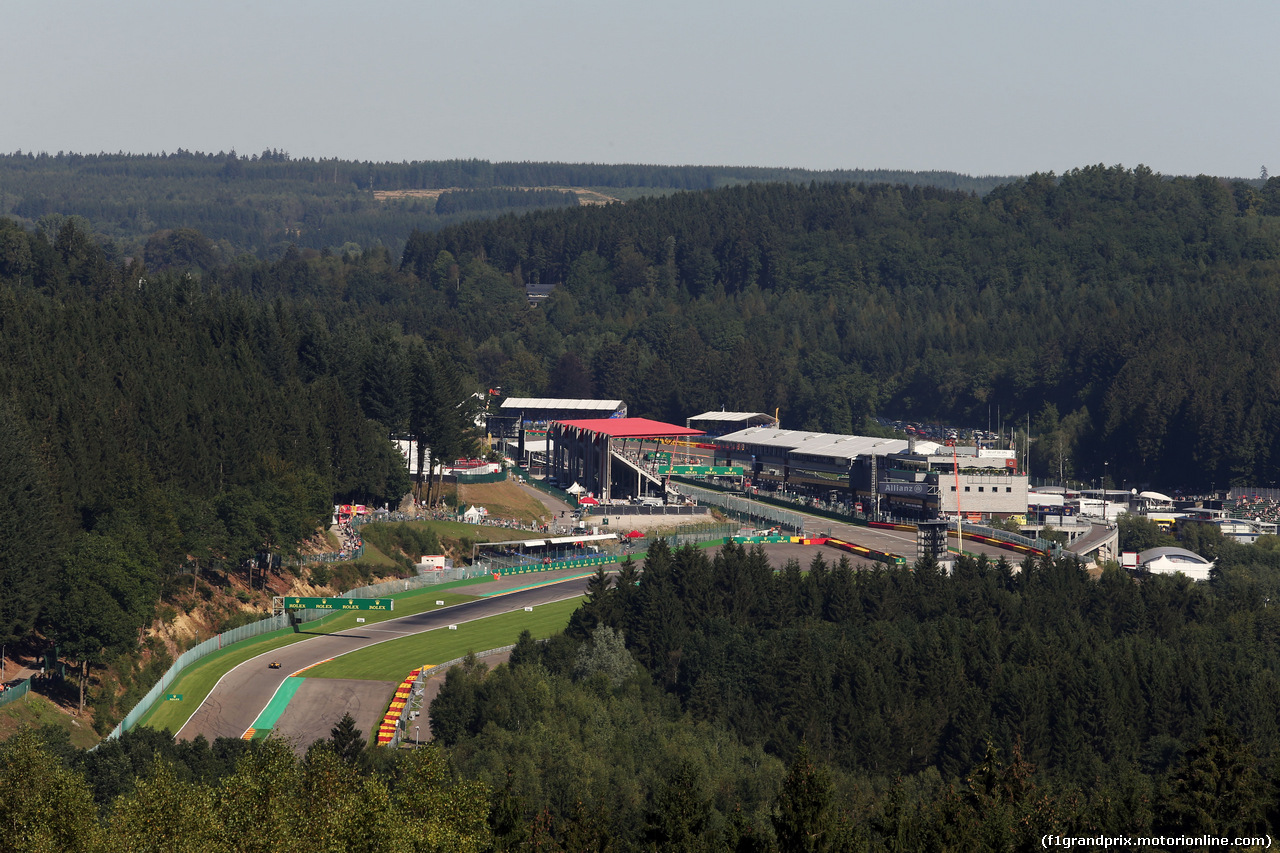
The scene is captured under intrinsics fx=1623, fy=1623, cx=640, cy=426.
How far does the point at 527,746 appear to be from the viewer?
2542 inches

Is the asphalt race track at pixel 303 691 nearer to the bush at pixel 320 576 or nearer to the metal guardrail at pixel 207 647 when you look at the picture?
the metal guardrail at pixel 207 647

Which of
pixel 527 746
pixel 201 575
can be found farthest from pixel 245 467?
pixel 527 746

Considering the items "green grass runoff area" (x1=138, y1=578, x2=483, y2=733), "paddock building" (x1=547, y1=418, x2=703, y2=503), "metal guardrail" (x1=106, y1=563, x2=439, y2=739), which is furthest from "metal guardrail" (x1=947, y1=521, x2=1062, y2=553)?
"metal guardrail" (x1=106, y1=563, x2=439, y2=739)

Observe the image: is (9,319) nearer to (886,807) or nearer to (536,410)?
(886,807)

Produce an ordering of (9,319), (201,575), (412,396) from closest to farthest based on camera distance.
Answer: (201,575) → (9,319) → (412,396)

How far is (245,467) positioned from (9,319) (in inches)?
719

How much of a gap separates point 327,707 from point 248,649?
12600 mm

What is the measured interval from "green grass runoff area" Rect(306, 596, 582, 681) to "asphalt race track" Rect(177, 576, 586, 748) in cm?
98

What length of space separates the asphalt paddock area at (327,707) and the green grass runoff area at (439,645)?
4.86ft

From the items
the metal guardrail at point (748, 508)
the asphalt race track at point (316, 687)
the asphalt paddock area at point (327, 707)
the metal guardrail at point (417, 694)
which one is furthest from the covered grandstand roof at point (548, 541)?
the asphalt paddock area at point (327, 707)

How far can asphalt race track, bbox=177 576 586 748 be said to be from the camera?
7350 centimetres

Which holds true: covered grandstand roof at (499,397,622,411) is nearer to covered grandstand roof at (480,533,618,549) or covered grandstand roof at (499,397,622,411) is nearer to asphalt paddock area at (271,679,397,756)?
covered grandstand roof at (480,533,618,549)

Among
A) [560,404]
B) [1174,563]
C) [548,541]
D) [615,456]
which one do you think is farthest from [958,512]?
[560,404]

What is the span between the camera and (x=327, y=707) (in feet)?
252
